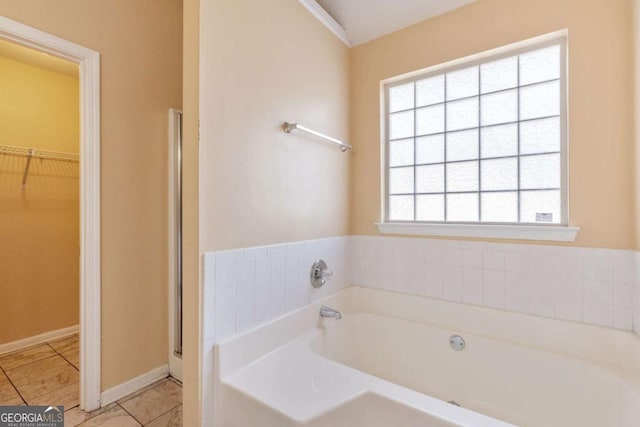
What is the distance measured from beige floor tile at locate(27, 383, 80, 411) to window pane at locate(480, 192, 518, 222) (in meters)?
2.70

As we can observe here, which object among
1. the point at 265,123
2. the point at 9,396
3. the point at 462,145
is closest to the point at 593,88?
the point at 462,145

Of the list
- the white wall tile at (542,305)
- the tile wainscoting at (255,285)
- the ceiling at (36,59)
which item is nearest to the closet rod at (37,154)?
the ceiling at (36,59)

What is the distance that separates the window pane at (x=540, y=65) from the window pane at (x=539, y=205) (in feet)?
2.07

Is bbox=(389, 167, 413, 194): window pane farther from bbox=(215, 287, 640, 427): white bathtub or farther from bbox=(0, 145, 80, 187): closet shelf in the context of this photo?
bbox=(0, 145, 80, 187): closet shelf

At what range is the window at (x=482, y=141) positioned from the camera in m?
1.57

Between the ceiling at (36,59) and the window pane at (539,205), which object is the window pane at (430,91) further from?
the ceiling at (36,59)

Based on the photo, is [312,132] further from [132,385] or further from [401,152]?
[132,385]

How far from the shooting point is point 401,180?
206 centimetres

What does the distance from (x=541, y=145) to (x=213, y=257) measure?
1.81m

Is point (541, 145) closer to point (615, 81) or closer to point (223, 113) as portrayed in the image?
point (615, 81)

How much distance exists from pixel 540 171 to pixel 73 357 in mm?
3507

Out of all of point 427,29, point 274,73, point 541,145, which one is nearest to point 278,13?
point 274,73

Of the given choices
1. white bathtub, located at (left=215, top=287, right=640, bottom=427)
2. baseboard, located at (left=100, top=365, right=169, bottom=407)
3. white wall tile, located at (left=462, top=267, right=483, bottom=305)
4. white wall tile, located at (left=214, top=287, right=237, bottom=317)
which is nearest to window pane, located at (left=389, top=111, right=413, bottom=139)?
white wall tile, located at (left=462, top=267, right=483, bottom=305)

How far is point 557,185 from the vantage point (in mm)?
1545
